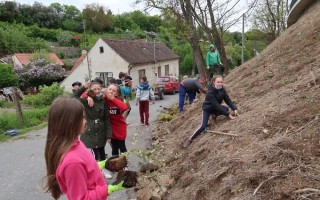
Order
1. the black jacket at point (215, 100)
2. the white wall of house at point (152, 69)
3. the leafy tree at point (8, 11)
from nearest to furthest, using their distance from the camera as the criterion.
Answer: the black jacket at point (215, 100) → the white wall of house at point (152, 69) → the leafy tree at point (8, 11)

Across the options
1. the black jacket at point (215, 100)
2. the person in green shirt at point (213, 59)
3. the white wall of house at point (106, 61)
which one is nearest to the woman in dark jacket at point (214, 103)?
the black jacket at point (215, 100)

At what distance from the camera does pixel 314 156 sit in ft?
12.2

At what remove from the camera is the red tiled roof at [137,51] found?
35406mm

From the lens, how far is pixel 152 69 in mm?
38969

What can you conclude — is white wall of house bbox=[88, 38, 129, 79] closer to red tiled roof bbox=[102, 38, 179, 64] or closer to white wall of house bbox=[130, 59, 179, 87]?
red tiled roof bbox=[102, 38, 179, 64]

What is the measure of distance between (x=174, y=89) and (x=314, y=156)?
2416cm

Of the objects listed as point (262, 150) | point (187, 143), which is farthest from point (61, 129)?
point (187, 143)

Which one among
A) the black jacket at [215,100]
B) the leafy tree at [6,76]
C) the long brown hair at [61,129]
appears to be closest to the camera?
the long brown hair at [61,129]

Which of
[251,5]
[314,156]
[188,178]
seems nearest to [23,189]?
[188,178]

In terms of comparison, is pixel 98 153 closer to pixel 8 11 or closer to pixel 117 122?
pixel 117 122

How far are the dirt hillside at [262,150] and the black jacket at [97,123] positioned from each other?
3.47ft

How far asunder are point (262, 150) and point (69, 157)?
277 centimetres

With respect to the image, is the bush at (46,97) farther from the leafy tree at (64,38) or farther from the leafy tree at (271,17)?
the leafy tree at (64,38)

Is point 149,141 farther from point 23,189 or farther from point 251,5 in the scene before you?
point 251,5
